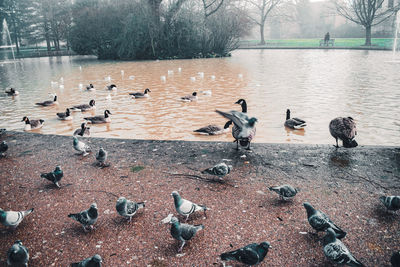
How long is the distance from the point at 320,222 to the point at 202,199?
1.87 metres

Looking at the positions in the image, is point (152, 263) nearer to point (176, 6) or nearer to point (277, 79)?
point (277, 79)

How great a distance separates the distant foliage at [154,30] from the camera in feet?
128

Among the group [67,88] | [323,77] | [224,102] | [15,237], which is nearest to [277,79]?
[323,77]

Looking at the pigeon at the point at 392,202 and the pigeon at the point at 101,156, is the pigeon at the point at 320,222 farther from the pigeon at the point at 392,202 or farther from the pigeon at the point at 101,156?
the pigeon at the point at 101,156

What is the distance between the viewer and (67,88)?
19.4 metres

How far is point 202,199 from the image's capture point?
4766 mm

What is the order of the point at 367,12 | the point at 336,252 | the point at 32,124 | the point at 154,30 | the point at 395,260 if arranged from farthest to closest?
the point at 367,12, the point at 154,30, the point at 32,124, the point at 336,252, the point at 395,260

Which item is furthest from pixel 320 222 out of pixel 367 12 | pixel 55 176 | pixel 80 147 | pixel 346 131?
Answer: pixel 367 12

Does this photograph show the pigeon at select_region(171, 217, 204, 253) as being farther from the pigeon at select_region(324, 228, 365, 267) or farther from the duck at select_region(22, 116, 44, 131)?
the duck at select_region(22, 116, 44, 131)

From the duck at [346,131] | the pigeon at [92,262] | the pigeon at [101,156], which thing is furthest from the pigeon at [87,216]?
the duck at [346,131]

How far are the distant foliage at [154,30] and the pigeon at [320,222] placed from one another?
38.8 metres

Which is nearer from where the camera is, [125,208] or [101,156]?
[125,208]

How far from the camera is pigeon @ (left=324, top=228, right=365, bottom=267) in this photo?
124 inches

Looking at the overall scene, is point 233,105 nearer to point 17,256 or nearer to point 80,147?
point 80,147
